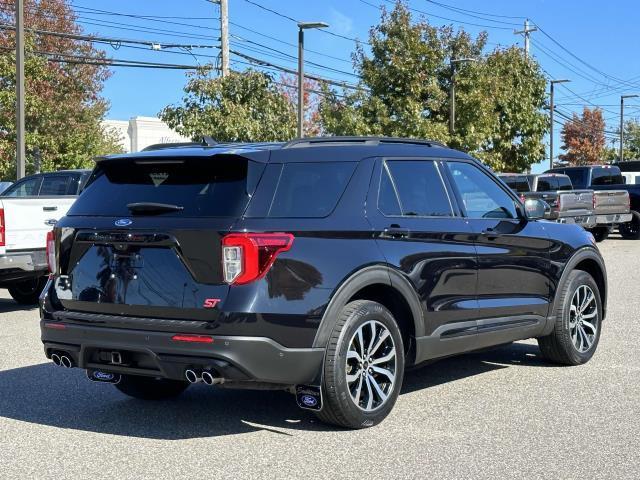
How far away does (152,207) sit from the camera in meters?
5.41

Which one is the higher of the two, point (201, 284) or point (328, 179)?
point (328, 179)

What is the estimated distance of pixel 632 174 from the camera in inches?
1262

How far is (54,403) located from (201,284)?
2.11m

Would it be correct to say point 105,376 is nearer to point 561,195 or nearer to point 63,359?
point 63,359

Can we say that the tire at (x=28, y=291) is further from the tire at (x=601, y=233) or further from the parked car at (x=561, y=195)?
the tire at (x=601, y=233)

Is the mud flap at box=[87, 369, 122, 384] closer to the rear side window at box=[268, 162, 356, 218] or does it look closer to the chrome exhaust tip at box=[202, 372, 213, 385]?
the chrome exhaust tip at box=[202, 372, 213, 385]

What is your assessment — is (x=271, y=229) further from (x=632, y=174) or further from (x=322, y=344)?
(x=632, y=174)

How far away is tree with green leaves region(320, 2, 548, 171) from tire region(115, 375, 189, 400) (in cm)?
2454

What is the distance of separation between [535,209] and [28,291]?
327 inches

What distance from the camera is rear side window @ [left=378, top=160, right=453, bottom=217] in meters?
5.98

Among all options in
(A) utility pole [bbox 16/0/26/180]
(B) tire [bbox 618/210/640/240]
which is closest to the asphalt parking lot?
(A) utility pole [bbox 16/0/26/180]

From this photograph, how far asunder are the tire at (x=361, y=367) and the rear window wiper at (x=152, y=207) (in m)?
1.19

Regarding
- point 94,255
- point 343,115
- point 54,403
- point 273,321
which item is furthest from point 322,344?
point 343,115

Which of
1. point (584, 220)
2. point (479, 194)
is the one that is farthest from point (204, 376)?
point (584, 220)
